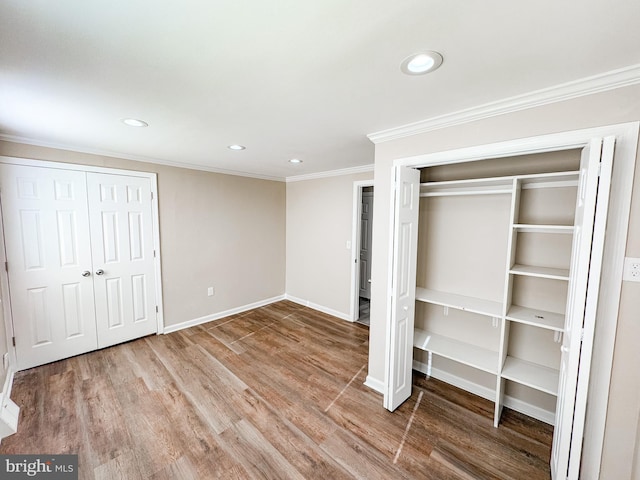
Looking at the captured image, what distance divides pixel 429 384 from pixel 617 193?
6.97 ft

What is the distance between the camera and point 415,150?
82.0 inches

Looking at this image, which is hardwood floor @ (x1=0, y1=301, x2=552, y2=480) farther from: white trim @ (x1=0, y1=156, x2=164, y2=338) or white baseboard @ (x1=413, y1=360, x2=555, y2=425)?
white trim @ (x1=0, y1=156, x2=164, y2=338)

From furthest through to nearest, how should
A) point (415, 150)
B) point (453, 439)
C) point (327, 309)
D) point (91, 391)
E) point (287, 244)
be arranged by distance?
point (287, 244) < point (327, 309) < point (91, 391) < point (415, 150) < point (453, 439)

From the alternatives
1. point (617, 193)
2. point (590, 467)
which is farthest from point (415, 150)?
point (590, 467)

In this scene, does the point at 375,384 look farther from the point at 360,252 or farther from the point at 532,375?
the point at 360,252

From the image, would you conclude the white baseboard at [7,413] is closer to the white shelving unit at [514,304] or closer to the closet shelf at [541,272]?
the white shelving unit at [514,304]

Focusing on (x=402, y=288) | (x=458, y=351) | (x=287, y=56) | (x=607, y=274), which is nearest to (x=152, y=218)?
(x=287, y=56)

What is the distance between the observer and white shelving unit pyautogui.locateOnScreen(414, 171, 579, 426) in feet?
6.21

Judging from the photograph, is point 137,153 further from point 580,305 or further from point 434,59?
point 580,305

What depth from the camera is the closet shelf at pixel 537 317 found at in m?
1.84

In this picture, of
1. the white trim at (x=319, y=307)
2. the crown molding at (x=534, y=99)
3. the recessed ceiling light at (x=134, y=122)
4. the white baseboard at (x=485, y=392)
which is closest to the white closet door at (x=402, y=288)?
the crown molding at (x=534, y=99)

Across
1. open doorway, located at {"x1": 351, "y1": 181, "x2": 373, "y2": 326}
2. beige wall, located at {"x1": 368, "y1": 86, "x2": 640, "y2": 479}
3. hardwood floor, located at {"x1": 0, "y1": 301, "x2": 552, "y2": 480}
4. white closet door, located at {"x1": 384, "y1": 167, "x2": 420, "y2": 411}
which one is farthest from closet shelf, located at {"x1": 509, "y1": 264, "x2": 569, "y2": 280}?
open doorway, located at {"x1": 351, "y1": 181, "x2": 373, "y2": 326}

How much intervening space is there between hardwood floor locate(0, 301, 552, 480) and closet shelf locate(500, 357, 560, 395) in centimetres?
43

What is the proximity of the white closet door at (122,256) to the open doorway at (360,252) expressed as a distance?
110 inches
